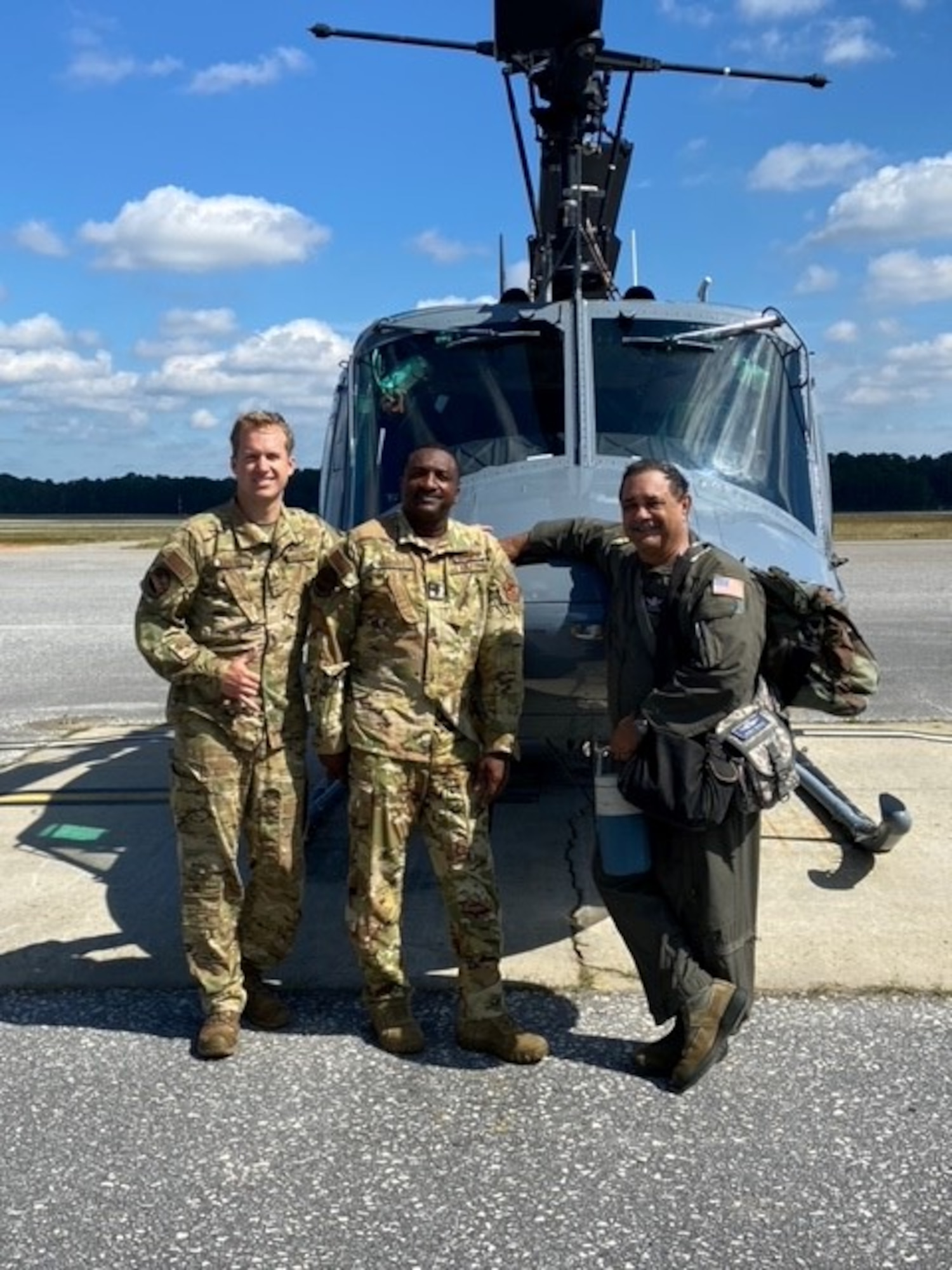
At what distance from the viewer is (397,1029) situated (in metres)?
3.59

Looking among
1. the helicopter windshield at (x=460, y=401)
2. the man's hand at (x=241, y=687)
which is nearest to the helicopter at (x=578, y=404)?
the helicopter windshield at (x=460, y=401)

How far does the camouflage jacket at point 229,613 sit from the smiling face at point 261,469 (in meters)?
0.05

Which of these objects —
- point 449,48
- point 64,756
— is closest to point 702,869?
point 449,48

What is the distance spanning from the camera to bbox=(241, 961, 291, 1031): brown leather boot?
12.3ft

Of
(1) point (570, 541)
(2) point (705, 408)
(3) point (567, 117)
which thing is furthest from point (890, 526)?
(1) point (570, 541)

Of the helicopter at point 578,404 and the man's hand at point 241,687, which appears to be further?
the helicopter at point 578,404

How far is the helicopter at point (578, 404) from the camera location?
178 inches

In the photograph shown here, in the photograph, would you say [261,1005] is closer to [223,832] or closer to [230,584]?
[223,832]

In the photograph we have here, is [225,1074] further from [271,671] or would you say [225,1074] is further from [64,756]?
[64,756]

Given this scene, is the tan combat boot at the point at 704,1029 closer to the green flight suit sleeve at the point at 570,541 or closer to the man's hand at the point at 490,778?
the man's hand at the point at 490,778

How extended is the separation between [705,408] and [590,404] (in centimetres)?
48

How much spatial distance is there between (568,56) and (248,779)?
12.4ft

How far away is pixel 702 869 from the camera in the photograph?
132 inches

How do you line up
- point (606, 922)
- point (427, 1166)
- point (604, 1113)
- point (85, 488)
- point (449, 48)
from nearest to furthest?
point (427, 1166)
point (604, 1113)
point (606, 922)
point (449, 48)
point (85, 488)
